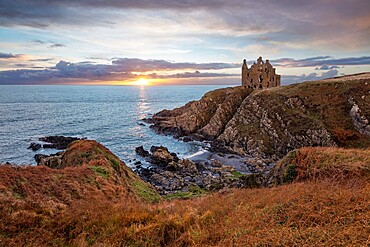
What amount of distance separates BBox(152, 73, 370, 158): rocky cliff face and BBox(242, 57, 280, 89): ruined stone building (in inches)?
763

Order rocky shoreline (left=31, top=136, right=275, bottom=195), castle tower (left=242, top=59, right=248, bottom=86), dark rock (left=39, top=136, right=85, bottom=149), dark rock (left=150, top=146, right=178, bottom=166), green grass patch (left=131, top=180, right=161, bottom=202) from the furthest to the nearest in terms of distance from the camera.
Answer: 1. castle tower (left=242, top=59, right=248, bottom=86)
2. dark rock (left=39, top=136, right=85, bottom=149)
3. dark rock (left=150, top=146, right=178, bottom=166)
4. rocky shoreline (left=31, top=136, right=275, bottom=195)
5. green grass patch (left=131, top=180, right=161, bottom=202)

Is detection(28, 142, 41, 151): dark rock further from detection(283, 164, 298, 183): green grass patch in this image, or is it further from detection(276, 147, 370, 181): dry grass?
detection(283, 164, 298, 183): green grass patch

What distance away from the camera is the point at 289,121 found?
6050 cm

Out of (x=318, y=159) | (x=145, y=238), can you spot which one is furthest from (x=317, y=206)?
(x=318, y=159)

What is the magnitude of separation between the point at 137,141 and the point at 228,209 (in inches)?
2401

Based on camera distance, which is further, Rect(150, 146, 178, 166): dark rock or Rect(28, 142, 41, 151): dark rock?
Rect(28, 142, 41, 151): dark rock

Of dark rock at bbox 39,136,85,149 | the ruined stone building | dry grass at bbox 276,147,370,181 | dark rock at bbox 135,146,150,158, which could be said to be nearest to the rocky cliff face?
dark rock at bbox 135,146,150,158

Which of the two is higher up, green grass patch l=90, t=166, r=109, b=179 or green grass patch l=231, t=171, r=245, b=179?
green grass patch l=90, t=166, r=109, b=179

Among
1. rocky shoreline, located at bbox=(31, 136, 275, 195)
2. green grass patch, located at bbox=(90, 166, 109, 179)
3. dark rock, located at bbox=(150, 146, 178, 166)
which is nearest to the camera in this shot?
green grass patch, located at bbox=(90, 166, 109, 179)

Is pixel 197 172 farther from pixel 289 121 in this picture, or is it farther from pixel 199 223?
pixel 199 223

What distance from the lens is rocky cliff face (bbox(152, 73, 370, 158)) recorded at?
54.0 m

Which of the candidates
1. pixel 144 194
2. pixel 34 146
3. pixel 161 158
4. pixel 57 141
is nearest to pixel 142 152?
pixel 161 158

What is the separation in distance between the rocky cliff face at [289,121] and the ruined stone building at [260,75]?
19382 mm

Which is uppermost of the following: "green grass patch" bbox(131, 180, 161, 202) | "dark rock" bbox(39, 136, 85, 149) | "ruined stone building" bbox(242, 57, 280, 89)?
"ruined stone building" bbox(242, 57, 280, 89)
